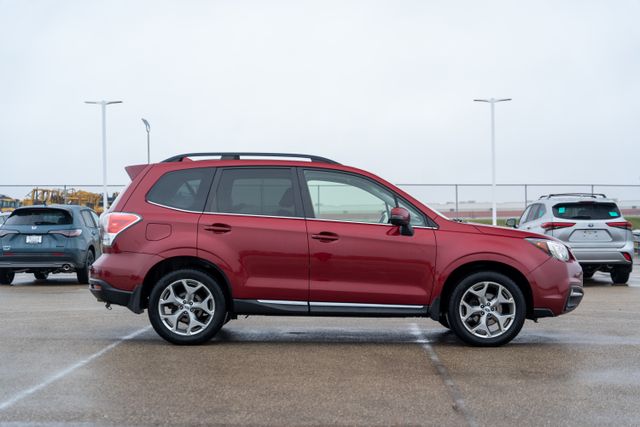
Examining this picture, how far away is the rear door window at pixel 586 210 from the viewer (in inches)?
612

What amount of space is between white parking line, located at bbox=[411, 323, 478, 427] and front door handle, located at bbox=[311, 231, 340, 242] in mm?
1348

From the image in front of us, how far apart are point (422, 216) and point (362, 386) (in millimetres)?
2392

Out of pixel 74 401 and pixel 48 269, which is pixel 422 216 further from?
pixel 48 269

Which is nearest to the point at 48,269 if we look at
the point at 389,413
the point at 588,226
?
the point at 588,226

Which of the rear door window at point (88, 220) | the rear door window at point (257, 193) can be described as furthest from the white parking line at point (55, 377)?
the rear door window at point (88, 220)

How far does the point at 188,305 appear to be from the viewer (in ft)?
26.5

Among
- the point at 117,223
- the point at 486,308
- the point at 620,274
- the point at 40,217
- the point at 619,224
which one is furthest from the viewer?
the point at 40,217

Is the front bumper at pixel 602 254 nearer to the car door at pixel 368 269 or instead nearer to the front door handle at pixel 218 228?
the car door at pixel 368 269

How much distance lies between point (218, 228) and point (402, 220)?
173 cm

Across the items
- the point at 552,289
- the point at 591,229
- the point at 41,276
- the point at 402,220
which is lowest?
the point at 41,276

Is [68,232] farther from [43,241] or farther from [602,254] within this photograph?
[602,254]

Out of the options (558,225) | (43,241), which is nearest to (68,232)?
(43,241)

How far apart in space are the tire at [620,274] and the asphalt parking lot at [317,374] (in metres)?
6.01

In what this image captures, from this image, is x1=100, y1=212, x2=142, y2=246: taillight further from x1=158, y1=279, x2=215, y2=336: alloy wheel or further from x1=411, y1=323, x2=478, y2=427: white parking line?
x1=411, y1=323, x2=478, y2=427: white parking line
